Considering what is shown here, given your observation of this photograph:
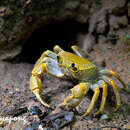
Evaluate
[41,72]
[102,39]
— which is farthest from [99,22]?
[41,72]

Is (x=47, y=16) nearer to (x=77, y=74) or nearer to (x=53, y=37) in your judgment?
(x=53, y=37)

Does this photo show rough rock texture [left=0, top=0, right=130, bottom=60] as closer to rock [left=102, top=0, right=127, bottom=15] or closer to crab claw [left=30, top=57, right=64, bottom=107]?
rock [left=102, top=0, right=127, bottom=15]

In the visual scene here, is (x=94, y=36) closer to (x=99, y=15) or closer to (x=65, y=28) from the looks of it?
(x=99, y=15)

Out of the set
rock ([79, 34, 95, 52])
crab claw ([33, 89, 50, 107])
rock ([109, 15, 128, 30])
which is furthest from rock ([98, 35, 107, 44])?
crab claw ([33, 89, 50, 107])

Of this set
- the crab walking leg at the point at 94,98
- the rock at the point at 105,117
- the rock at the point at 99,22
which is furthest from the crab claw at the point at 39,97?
the rock at the point at 99,22

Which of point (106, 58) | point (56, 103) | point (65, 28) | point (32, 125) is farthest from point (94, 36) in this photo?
point (32, 125)

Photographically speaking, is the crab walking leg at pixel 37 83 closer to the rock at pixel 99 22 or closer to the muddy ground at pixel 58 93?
the muddy ground at pixel 58 93
